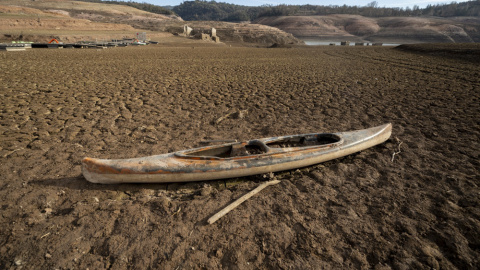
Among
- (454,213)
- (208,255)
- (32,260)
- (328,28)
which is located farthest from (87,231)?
(328,28)

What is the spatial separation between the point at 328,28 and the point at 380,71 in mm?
66948

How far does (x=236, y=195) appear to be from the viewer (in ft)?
8.28

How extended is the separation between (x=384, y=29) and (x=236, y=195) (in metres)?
77.0

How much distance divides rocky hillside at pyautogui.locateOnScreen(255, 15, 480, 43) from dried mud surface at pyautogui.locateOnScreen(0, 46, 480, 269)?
63.0m

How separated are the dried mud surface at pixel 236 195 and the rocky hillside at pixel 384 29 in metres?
63.0

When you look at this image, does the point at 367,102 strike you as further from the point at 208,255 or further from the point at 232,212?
the point at 208,255

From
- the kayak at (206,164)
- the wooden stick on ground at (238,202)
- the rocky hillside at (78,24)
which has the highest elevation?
the rocky hillside at (78,24)

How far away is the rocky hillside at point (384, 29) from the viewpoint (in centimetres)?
5366

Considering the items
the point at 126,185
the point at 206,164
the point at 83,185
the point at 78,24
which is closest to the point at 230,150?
the point at 206,164

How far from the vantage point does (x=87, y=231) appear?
6.66ft

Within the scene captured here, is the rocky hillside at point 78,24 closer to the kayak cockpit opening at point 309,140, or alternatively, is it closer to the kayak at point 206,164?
the kayak at point 206,164

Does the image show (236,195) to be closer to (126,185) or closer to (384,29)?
(126,185)

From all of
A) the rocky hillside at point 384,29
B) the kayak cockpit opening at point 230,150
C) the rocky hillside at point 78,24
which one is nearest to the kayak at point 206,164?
the kayak cockpit opening at point 230,150

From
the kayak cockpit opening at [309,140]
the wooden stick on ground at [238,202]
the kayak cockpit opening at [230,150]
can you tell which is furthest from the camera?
the kayak cockpit opening at [309,140]
